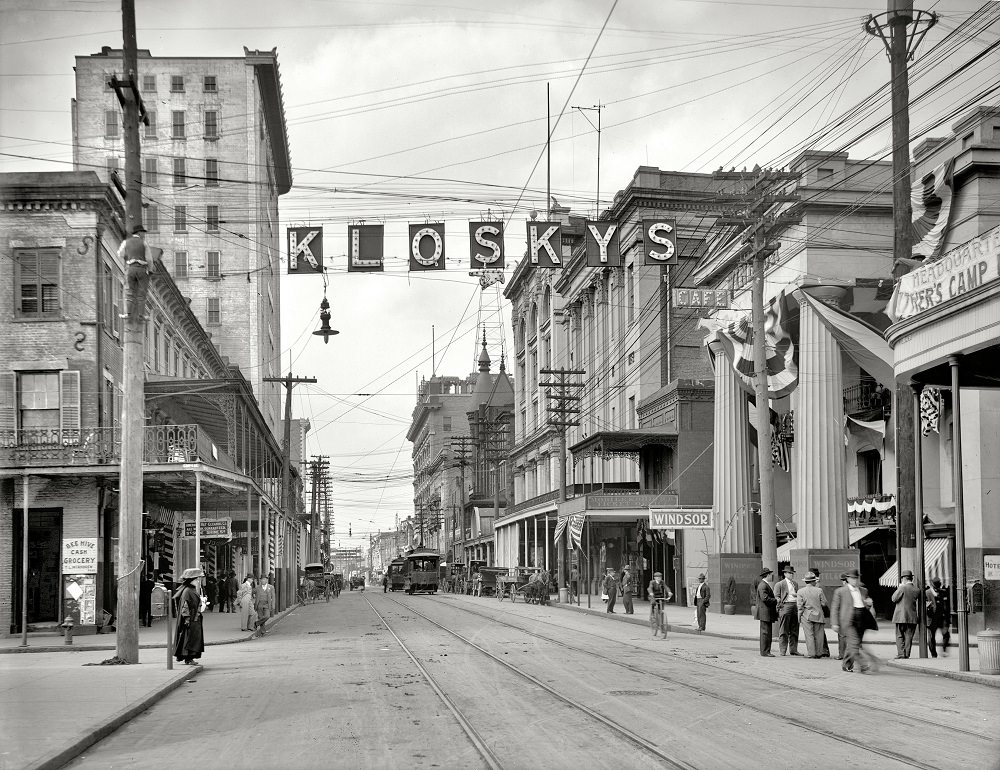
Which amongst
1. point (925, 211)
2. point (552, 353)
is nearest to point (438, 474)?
point (552, 353)

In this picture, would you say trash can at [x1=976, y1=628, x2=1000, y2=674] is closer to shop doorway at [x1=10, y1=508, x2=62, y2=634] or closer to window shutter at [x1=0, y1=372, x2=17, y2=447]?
window shutter at [x1=0, y1=372, x2=17, y2=447]

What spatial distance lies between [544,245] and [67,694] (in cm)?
1034

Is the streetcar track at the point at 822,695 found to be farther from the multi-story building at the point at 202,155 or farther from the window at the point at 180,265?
the window at the point at 180,265

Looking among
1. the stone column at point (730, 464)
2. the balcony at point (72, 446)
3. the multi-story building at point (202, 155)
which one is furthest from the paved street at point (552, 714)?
the multi-story building at point (202, 155)

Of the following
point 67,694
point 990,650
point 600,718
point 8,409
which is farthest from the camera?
point 8,409

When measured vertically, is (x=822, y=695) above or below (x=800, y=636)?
above

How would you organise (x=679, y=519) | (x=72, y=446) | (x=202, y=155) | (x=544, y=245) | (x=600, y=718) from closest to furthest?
1. (x=600, y=718)
2. (x=544, y=245)
3. (x=72, y=446)
4. (x=679, y=519)
5. (x=202, y=155)

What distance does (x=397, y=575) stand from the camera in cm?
8994

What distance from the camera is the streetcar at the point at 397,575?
86438 mm

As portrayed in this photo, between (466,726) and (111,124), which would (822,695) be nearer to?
(466,726)

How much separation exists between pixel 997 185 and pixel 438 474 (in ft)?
382

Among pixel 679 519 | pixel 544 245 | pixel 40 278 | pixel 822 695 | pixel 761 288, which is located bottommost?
pixel 822 695

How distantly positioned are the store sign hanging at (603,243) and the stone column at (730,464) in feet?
63.5

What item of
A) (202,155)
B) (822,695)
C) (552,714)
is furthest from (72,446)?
(202,155)
